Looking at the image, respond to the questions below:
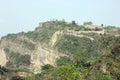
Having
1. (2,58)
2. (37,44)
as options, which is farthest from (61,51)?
(2,58)

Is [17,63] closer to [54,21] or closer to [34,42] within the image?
[34,42]

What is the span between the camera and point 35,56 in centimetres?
13050

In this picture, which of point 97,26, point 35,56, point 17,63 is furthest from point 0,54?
point 97,26

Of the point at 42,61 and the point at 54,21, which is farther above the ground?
the point at 54,21

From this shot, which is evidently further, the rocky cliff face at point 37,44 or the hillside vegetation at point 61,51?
the rocky cliff face at point 37,44

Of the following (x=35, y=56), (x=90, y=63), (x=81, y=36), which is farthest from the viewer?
(x=35, y=56)

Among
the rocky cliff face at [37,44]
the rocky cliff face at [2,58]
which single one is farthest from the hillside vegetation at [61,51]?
the rocky cliff face at [2,58]

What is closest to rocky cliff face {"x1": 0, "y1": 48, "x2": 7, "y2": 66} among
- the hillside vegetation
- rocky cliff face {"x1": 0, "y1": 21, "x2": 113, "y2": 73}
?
rocky cliff face {"x1": 0, "y1": 21, "x2": 113, "y2": 73}

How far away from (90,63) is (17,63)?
5860 cm

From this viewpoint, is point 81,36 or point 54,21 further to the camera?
point 54,21

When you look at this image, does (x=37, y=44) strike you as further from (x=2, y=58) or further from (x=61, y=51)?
(x=2, y=58)

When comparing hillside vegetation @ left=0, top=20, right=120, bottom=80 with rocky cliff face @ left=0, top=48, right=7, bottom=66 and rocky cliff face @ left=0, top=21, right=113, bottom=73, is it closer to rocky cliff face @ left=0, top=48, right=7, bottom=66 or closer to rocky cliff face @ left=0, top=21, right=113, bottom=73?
rocky cliff face @ left=0, top=21, right=113, bottom=73

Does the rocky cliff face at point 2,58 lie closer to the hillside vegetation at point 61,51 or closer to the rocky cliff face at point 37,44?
the rocky cliff face at point 37,44

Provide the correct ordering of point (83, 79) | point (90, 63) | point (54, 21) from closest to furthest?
point (83, 79) < point (90, 63) < point (54, 21)
